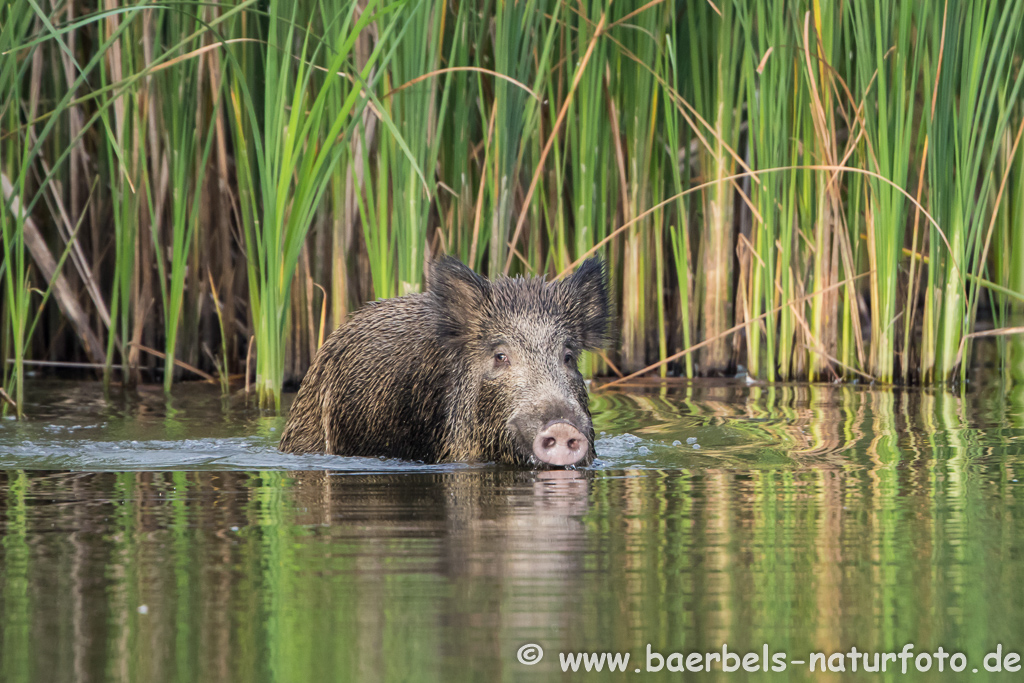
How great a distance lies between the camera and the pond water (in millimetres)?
2699

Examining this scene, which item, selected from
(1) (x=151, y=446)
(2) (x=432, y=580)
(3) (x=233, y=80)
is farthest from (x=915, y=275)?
(2) (x=432, y=580)

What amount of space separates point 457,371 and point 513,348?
34 cm

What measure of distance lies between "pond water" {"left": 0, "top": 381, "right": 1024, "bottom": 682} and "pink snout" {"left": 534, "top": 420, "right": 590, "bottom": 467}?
0.28 feet

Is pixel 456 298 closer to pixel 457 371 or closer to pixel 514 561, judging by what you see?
pixel 457 371

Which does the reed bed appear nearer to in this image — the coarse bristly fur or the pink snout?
the coarse bristly fur

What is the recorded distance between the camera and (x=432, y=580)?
3.30m

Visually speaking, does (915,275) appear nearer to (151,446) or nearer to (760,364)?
(760,364)

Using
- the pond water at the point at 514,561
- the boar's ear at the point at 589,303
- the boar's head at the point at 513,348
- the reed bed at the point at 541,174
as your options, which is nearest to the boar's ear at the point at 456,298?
the boar's head at the point at 513,348

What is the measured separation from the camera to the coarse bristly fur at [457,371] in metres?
5.91

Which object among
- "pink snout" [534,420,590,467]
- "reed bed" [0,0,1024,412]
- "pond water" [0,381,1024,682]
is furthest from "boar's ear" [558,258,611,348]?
"reed bed" [0,0,1024,412]

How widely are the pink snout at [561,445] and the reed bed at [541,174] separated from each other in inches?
80.2

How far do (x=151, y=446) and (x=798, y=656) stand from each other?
13.5 ft

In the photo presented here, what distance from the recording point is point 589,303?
21.0ft

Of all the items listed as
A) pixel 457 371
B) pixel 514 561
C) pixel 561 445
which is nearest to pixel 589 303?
pixel 457 371
